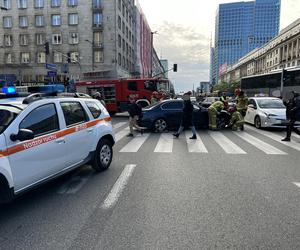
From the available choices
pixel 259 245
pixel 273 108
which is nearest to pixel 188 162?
pixel 259 245

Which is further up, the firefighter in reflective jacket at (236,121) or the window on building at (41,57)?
the window on building at (41,57)

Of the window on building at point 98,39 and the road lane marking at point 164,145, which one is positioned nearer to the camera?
the road lane marking at point 164,145

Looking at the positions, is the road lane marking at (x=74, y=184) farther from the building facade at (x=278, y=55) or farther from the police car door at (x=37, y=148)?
the building facade at (x=278, y=55)

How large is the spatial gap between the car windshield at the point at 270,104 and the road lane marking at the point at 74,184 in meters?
10.4

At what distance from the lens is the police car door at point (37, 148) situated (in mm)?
3451

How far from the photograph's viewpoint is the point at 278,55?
79.4 meters

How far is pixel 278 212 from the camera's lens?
3.66 meters

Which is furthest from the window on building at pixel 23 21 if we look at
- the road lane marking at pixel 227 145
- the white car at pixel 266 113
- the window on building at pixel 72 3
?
the road lane marking at pixel 227 145

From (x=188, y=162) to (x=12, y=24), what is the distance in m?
49.6

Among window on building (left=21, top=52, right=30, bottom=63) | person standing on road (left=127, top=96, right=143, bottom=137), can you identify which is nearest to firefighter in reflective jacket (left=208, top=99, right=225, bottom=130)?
person standing on road (left=127, top=96, right=143, bottom=137)

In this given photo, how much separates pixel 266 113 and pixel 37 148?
10891mm

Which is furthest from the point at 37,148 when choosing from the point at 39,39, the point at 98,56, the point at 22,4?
the point at 22,4

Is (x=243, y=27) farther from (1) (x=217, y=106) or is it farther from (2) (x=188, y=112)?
(2) (x=188, y=112)

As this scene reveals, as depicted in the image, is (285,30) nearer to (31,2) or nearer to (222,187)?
(31,2)
